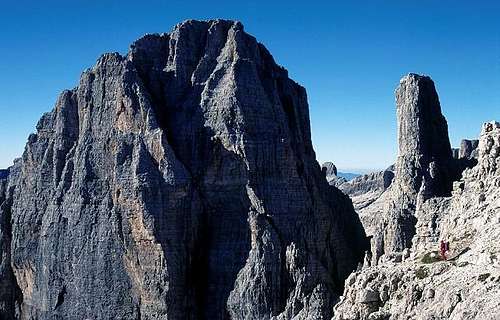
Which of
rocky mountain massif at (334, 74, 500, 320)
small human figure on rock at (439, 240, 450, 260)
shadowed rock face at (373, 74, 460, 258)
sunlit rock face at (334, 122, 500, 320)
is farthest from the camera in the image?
shadowed rock face at (373, 74, 460, 258)

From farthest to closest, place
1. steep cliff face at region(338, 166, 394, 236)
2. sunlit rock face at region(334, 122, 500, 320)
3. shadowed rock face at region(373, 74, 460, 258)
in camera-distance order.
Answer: steep cliff face at region(338, 166, 394, 236) < shadowed rock face at region(373, 74, 460, 258) < sunlit rock face at region(334, 122, 500, 320)

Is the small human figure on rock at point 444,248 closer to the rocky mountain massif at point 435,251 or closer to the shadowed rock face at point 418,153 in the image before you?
the rocky mountain massif at point 435,251

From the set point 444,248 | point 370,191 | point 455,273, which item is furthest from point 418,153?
point 370,191

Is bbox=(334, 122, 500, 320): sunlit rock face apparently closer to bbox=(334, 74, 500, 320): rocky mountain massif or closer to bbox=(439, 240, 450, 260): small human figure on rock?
bbox=(334, 74, 500, 320): rocky mountain massif

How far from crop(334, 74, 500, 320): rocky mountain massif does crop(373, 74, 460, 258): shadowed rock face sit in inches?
4.8

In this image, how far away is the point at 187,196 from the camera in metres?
69.2

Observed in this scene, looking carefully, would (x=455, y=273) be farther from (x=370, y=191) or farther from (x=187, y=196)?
(x=370, y=191)

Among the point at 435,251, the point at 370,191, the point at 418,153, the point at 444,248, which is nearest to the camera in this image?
the point at 444,248

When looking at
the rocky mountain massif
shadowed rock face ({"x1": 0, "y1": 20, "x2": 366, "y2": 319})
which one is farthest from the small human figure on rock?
shadowed rock face ({"x1": 0, "y1": 20, "x2": 366, "y2": 319})

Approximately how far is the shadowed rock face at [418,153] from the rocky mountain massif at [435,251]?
121 millimetres

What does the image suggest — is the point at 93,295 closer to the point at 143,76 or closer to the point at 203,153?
the point at 203,153

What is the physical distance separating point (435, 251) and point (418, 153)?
29.1 metres

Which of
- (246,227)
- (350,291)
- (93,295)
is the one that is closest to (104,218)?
(93,295)

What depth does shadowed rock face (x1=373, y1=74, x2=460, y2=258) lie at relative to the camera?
73056 millimetres
